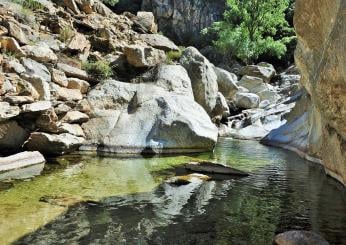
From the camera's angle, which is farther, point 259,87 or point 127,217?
point 259,87

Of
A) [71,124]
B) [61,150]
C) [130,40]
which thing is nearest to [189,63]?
[130,40]

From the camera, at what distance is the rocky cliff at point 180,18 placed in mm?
58125

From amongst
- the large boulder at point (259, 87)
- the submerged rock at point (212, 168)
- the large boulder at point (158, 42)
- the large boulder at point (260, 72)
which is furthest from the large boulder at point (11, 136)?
the large boulder at point (260, 72)

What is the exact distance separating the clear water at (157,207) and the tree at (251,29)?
1362 inches

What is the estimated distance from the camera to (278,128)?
2786cm

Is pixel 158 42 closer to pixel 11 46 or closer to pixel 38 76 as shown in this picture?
pixel 11 46

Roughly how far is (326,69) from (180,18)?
161 ft

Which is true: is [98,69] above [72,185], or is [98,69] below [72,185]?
above

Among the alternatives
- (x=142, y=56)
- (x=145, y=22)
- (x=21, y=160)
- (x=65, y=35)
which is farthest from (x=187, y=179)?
(x=145, y=22)

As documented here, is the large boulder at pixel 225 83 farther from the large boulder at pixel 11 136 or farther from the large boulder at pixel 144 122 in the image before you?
the large boulder at pixel 11 136

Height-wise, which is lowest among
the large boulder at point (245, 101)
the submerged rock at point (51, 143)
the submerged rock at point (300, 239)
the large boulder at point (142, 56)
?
the submerged rock at point (300, 239)

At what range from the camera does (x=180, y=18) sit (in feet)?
191

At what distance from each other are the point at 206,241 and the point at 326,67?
5.61m

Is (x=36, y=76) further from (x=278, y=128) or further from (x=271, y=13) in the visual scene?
(x=271, y=13)
